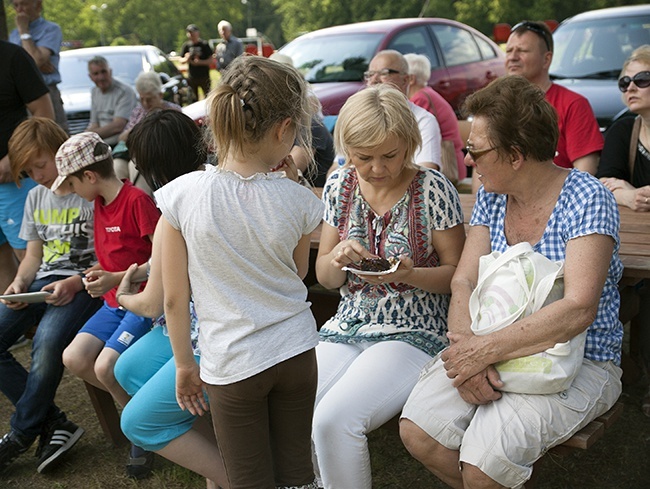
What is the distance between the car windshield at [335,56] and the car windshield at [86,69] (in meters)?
2.64

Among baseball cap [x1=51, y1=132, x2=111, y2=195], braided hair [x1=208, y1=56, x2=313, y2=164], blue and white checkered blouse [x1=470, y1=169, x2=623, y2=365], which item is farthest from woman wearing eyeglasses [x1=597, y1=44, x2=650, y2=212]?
baseball cap [x1=51, y1=132, x2=111, y2=195]

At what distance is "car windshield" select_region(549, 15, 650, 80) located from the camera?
686cm

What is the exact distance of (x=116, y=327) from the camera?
314cm

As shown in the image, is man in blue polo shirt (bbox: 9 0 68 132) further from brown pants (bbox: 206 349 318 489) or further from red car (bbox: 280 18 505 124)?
brown pants (bbox: 206 349 318 489)

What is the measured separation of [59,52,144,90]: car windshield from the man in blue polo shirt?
10.7 ft

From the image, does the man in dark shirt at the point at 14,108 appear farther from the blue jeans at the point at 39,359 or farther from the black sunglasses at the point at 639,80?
the black sunglasses at the point at 639,80

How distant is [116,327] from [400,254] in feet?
4.21

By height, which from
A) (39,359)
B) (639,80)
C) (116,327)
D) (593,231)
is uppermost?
(639,80)

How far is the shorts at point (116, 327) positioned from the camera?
9.80 feet

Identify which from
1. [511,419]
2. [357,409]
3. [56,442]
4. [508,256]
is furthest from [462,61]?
[511,419]

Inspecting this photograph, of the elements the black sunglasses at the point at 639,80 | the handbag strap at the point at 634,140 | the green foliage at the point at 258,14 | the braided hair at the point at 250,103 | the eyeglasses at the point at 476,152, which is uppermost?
the braided hair at the point at 250,103

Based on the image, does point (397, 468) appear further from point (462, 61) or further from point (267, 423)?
point (462, 61)

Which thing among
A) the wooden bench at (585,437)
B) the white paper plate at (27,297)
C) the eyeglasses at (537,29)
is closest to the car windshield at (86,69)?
the eyeglasses at (537,29)

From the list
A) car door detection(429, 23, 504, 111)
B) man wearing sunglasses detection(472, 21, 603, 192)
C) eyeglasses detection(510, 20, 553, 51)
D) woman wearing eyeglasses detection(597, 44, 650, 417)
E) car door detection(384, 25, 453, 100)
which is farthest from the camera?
car door detection(429, 23, 504, 111)
